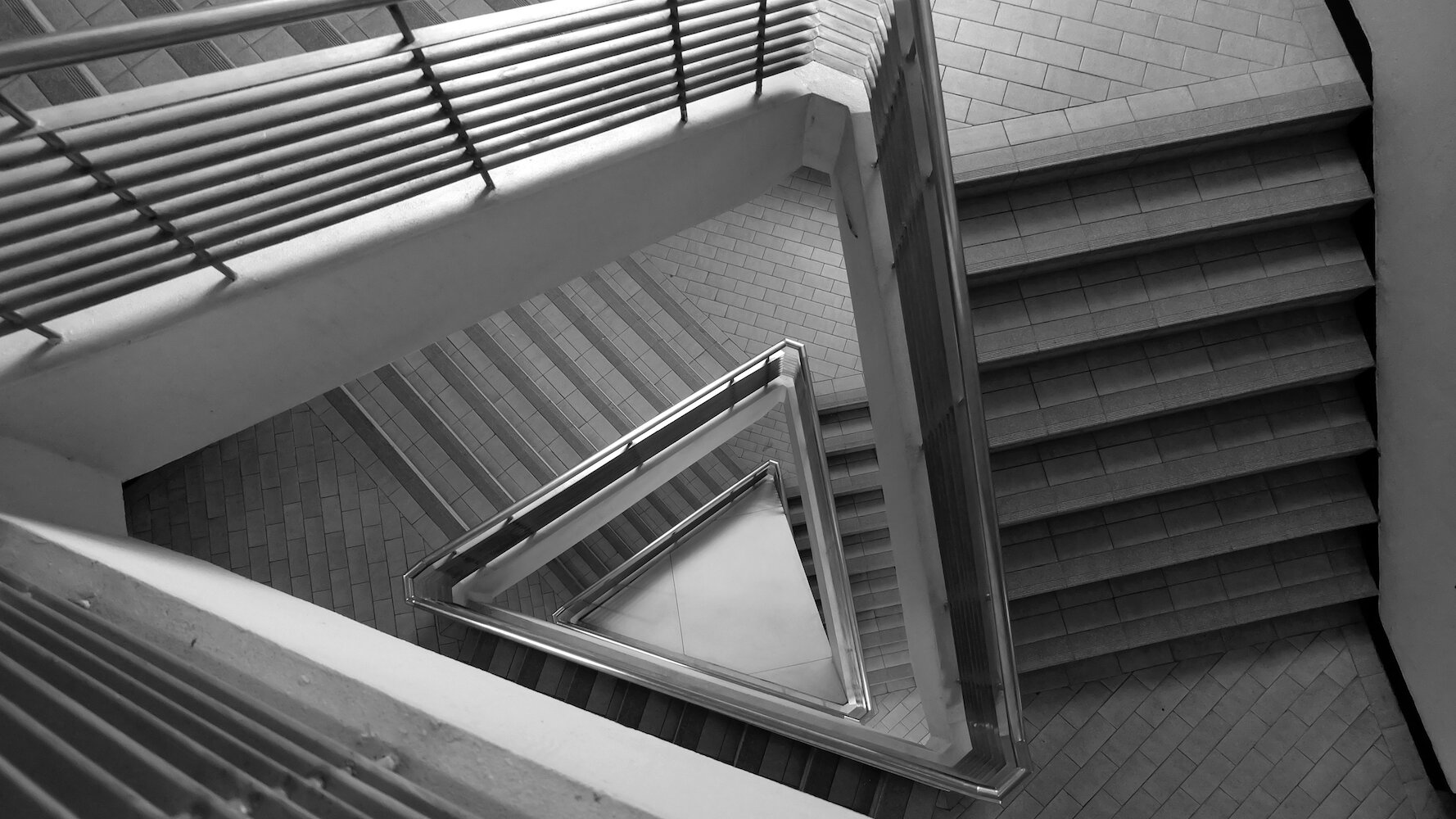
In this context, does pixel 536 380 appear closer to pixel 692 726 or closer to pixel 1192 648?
pixel 692 726

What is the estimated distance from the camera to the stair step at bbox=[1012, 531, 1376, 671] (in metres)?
4.40

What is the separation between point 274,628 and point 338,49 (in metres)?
1.68

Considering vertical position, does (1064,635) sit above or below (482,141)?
below

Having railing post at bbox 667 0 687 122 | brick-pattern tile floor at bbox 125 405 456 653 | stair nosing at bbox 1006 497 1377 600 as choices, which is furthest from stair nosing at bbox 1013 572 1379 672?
brick-pattern tile floor at bbox 125 405 456 653

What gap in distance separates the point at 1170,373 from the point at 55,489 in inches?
183

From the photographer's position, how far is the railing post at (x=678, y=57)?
2.85 metres

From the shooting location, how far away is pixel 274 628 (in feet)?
7.07

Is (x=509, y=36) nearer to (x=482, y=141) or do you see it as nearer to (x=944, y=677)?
(x=482, y=141)

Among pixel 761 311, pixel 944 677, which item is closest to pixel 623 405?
pixel 761 311

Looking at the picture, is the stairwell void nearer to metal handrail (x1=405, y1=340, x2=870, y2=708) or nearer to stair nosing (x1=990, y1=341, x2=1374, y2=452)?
stair nosing (x1=990, y1=341, x2=1374, y2=452)

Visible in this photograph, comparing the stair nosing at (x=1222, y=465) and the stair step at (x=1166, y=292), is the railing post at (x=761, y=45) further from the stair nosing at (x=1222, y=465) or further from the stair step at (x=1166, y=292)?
the stair nosing at (x=1222, y=465)

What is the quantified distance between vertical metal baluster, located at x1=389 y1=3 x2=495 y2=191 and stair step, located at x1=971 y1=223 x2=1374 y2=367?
2448 mm

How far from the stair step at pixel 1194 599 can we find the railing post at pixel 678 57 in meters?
3.12

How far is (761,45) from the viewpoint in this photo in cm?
315
